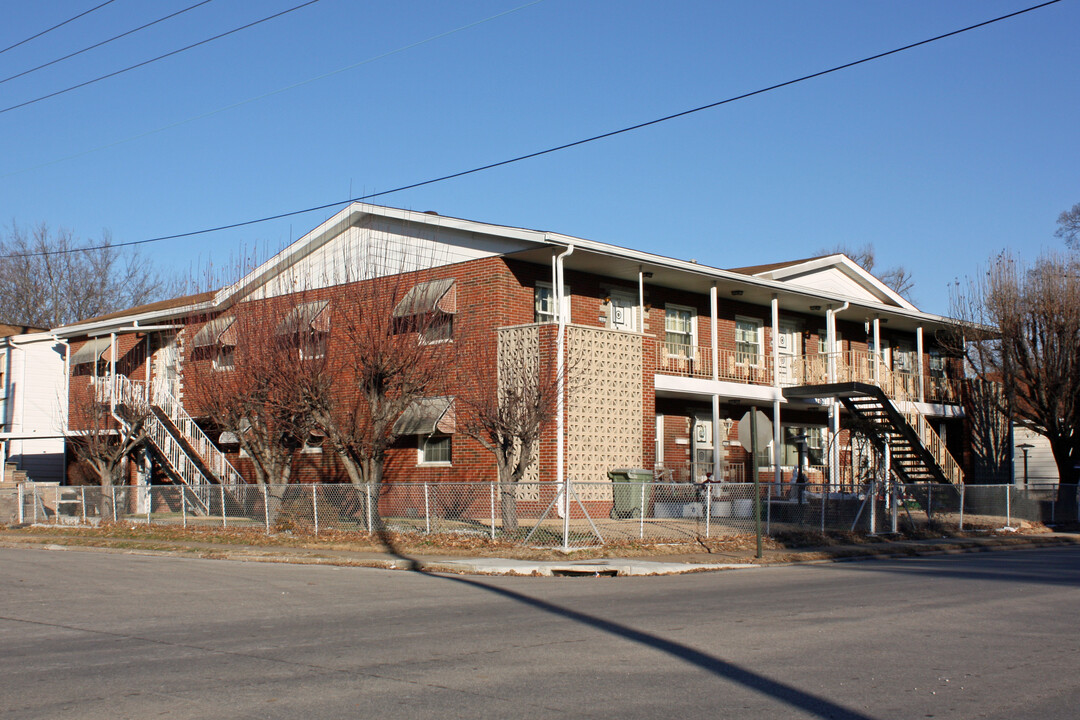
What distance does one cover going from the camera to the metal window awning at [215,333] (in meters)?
25.1

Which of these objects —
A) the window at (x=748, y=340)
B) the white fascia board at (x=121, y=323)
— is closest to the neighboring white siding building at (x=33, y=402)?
the white fascia board at (x=121, y=323)

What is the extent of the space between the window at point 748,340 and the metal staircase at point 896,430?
1.76 m

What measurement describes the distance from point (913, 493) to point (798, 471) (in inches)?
189

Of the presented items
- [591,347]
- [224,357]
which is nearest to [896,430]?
[591,347]

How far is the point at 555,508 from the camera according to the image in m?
23.0

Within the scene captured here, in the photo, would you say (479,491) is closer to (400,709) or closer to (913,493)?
(913,493)

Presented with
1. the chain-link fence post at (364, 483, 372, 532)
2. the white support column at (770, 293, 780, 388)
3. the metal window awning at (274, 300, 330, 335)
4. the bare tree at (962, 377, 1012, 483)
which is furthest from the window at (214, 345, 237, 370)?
the bare tree at (962, 377, 1012, 483)

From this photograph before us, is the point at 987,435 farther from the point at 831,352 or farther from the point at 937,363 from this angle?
the point at 831,352

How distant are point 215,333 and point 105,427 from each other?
233 inches

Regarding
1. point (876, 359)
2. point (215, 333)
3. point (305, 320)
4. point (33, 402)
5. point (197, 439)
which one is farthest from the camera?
point (33, 402)

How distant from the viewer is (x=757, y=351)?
32.2 m

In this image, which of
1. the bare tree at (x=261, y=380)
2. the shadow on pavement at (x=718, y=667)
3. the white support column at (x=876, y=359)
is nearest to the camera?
the shadow on pavement at (x=718, y=667)

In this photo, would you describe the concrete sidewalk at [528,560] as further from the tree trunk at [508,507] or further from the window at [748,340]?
the window at [748,340]

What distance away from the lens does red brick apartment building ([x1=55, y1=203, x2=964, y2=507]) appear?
24234 millimetres
